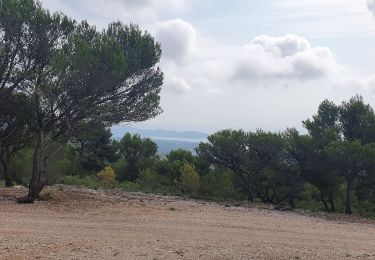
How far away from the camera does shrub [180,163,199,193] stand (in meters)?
30.1

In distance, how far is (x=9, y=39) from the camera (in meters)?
19.9

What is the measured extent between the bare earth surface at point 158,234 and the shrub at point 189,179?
32.2 feet

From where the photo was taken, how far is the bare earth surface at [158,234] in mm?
10195

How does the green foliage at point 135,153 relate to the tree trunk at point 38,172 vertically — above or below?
above

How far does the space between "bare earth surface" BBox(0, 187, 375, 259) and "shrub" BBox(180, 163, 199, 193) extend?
983cm

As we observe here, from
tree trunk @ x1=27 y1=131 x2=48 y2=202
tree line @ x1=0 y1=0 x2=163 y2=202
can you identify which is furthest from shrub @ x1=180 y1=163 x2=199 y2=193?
tree trunk @ x1=27 y1=131 x2=48 y2=202

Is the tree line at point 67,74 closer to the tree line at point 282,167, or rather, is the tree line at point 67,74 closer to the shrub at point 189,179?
the tree line at point 282,167

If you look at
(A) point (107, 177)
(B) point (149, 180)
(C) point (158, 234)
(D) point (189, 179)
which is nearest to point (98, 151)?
(A) point (107, 177)

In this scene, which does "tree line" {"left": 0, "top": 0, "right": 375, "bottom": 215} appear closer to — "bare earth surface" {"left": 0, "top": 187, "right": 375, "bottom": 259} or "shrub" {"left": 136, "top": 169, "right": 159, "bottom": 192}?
"shrub" {"left": 136, "top": 169, "right": 159, "bottom": 192}

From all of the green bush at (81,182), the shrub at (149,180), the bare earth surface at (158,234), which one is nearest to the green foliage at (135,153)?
the shrub at (149,180)

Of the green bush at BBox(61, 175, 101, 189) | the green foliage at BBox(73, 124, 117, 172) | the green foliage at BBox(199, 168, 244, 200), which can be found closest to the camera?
the green foliage at BBox(199, 168, 244, 200)

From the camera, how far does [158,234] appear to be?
1280cm

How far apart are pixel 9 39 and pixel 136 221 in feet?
31.8

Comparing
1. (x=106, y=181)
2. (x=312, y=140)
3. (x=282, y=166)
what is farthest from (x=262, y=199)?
(x=106, y=181)
